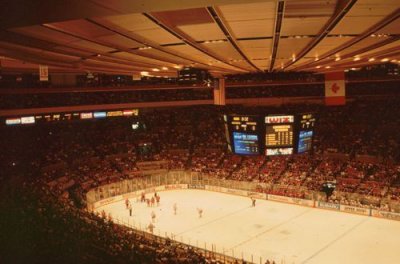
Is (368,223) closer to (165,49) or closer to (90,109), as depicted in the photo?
(165,49)

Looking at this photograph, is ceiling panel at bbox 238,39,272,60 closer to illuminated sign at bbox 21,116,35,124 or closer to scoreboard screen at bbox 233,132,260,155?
scoreboard screen at bbox 233,132,260,155

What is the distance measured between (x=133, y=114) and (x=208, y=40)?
126ft

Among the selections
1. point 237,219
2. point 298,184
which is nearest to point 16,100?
point 237,219

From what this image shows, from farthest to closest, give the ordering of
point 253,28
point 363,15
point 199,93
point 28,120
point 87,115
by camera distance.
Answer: point 199,93 < point 87,115 < point 28,120 < point 253,28 < point 363,15

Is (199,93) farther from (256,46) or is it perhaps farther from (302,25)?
(302,25)

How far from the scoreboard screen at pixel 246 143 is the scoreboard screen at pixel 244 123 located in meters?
0.27

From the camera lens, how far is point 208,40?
8938 mm

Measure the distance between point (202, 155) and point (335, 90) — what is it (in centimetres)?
2308

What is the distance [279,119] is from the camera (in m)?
19.8

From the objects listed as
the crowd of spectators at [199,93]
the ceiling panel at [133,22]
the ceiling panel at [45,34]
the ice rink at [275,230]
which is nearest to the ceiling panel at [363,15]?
the ceiling panel at [133,22]

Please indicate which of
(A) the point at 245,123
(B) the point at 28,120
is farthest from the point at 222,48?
(B) the point at 28,120

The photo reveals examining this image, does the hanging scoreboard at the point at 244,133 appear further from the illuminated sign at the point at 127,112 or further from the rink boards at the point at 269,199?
the illuminated sign at the point at 127,112

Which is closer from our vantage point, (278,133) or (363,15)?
(363,15)

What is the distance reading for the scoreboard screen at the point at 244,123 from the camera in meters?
19.9
